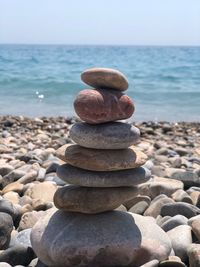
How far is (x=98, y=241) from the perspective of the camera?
339 centimetres

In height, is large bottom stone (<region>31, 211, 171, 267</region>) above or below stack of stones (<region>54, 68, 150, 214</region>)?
below

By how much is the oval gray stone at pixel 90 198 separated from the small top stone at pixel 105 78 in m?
0.67

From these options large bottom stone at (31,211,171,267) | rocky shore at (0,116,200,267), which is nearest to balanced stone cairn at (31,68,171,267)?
large bottom stone at (31,211,171,267)

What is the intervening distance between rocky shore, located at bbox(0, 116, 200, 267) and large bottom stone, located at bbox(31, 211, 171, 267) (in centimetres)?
16

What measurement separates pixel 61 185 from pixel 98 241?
225 centimetres

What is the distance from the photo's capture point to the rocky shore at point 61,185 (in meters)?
3.72

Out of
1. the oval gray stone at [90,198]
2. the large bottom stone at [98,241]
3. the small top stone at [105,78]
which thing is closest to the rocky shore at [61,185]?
the large bottom stone at [98,241]

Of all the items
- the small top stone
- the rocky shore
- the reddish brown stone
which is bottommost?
the rocky shore

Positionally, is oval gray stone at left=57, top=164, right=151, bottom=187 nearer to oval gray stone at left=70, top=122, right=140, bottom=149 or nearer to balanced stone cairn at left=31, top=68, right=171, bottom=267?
balanced stone cairn at left=31, top=68, right=171, bottom=267

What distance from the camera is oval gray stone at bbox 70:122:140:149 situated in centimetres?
351

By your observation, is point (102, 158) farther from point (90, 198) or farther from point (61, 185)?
point (61, 185)

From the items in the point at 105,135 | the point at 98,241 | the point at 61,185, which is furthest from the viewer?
the point at 61,185

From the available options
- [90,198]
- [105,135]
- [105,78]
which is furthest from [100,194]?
[105,78]

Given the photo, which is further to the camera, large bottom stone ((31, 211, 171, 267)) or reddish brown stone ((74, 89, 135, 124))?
reddish brown stone ((74, 89, 135, 124))
